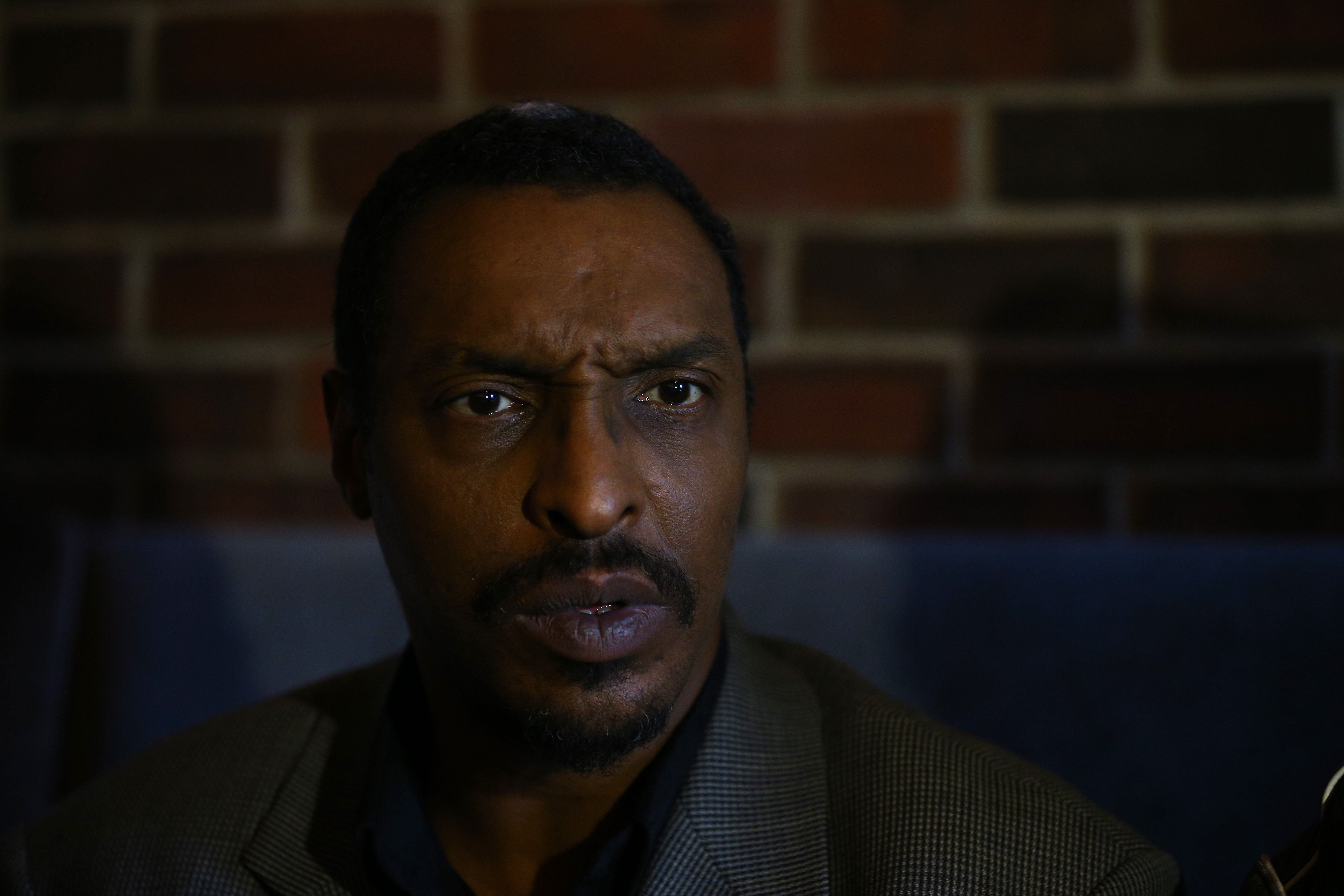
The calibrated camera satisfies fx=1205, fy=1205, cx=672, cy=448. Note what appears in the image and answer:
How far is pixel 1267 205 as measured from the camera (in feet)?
4.19

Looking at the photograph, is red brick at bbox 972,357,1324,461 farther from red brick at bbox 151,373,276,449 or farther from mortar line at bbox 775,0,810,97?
red brick at bbox 151,373,276,449

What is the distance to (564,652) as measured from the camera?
2.62 ft

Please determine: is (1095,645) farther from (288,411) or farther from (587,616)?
(288,411)

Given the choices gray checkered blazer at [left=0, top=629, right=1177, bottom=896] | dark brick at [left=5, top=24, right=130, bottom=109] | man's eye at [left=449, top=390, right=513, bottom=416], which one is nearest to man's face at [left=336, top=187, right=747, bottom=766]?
man's eye at [left=449, top=390, right=513, bottom=416]

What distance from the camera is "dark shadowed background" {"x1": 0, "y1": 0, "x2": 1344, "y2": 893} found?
3.90 feet

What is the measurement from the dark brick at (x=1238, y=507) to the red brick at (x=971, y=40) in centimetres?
46

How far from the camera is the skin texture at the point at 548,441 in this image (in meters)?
0.81

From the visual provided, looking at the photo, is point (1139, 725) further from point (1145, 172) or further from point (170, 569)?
point (170, 569)

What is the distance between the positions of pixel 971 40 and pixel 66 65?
109 cm

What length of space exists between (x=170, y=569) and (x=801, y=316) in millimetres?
763

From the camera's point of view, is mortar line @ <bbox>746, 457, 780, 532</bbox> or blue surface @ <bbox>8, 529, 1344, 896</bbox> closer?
blue surface @ <bbox>8, 529, 1344, 896</bbox>

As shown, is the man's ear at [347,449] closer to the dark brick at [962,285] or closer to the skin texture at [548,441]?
the skin texture at [548,441]

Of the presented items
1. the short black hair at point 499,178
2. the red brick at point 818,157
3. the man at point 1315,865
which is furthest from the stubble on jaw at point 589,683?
the red brick at point 818,157

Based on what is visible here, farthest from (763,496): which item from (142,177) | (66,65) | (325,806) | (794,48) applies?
(66,65)
